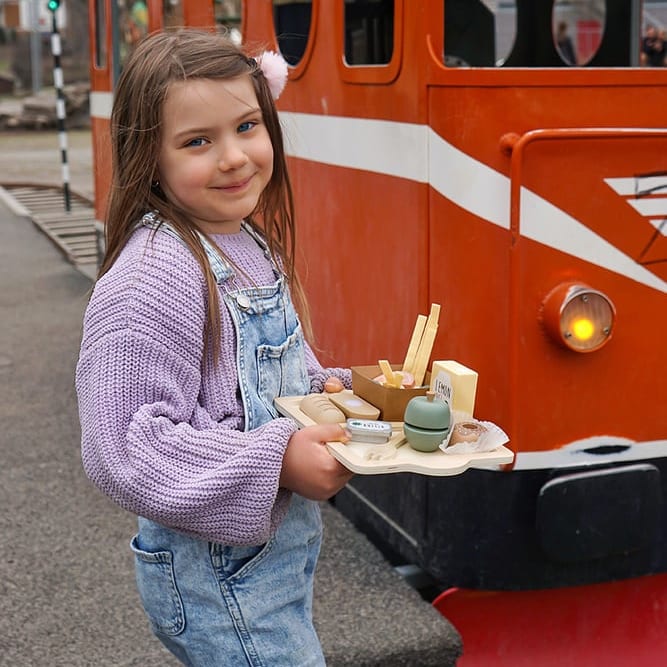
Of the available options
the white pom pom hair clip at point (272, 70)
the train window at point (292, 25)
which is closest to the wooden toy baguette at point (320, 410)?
the white pom pom hair clip at point (272, 70)

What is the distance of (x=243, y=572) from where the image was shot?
5.96 ft

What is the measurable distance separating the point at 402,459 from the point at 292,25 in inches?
90.4

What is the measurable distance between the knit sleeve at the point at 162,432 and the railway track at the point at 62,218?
6.77 m

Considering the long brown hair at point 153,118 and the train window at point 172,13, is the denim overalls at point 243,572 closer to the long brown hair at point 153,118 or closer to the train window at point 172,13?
the long brown hair at point 153,118

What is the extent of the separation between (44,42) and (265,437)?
112ft

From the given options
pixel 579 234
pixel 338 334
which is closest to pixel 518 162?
pixel 579 234

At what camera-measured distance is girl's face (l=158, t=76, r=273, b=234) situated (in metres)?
1.75

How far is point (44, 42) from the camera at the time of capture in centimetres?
3359

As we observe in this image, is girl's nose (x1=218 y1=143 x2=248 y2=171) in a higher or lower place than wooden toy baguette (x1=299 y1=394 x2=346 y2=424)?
higher

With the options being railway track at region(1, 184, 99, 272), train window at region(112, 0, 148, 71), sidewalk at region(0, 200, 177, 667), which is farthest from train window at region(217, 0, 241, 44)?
railway track at region(1, 184, 99, 272)

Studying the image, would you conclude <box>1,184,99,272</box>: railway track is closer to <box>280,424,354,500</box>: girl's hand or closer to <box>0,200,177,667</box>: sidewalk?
<box>0,200,177,667</box>: sidewalk

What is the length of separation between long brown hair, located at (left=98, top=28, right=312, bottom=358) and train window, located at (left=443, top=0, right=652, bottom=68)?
2.30m

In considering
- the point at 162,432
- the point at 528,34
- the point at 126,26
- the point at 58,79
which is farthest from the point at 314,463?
the point at 58,79

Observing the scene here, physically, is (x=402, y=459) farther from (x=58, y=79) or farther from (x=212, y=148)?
(x=58, y=79)
